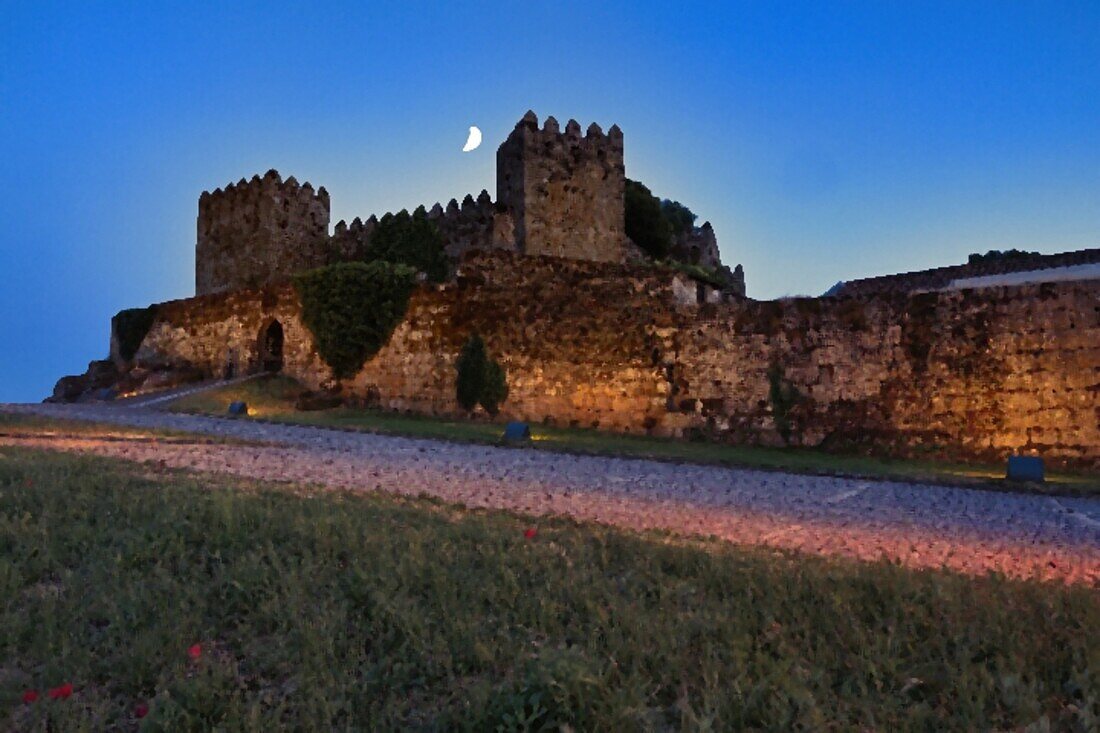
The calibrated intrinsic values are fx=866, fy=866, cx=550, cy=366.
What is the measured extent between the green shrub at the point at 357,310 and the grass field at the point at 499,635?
1470 cm

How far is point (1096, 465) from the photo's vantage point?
12672 millimetres

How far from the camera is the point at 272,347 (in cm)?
2448

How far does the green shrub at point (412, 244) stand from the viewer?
28.4 m

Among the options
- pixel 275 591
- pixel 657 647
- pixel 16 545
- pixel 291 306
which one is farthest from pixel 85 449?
pixel 291 306

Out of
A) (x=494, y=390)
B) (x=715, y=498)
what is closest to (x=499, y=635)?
(x=715, y=498)

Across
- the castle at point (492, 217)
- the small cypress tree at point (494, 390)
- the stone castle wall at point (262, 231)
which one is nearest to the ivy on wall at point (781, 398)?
the small cypress tree at point (494, 390)

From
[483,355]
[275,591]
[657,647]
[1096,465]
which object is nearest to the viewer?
[657,647]

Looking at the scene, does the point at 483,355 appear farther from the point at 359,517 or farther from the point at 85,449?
the point at 359,517

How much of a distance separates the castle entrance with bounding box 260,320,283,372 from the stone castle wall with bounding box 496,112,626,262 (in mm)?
8207

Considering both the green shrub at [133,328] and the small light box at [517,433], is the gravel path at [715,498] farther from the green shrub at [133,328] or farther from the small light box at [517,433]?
the green shrub at [133,328]

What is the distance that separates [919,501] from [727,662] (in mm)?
6320

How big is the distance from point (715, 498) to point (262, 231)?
27.0 meters

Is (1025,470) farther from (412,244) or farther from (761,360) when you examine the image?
(412,244)

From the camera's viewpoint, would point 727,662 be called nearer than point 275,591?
Yes
